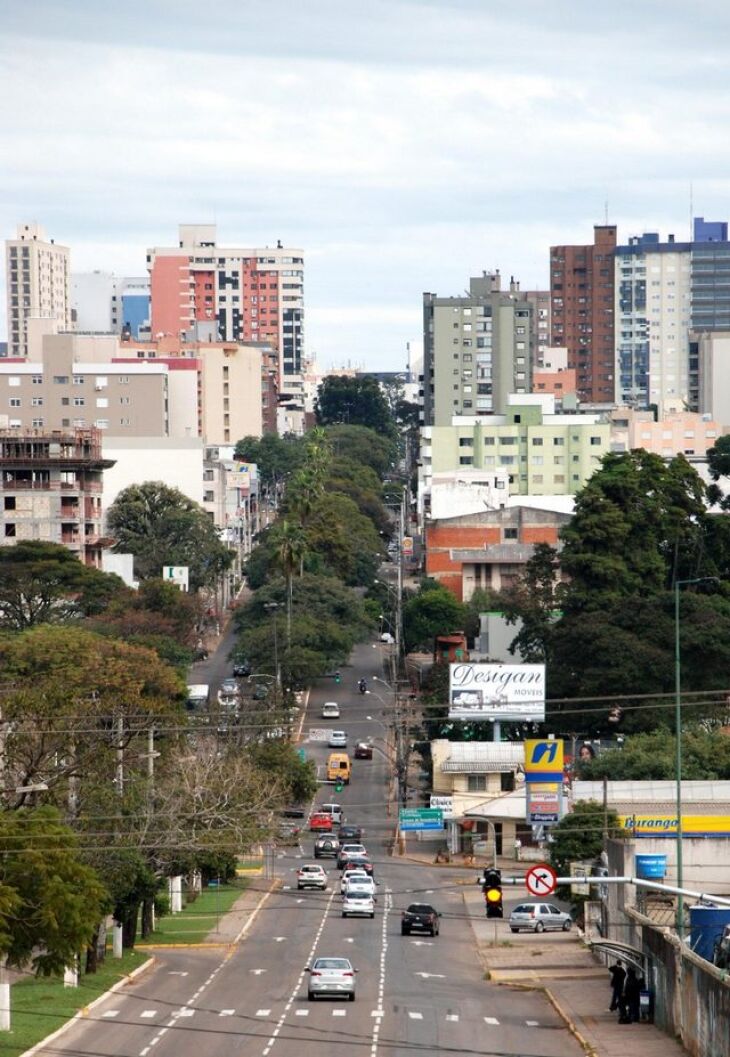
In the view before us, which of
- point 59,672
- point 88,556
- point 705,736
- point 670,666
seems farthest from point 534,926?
point 88,556

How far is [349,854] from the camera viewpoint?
113000 mm

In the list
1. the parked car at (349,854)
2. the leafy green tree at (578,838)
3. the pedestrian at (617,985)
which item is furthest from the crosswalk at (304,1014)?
the parked car at (349,854)

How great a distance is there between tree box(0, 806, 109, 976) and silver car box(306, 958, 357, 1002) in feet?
25.1

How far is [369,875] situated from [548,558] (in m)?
56.3

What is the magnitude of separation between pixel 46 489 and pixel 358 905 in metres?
93.3

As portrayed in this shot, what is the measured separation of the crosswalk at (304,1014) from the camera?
210 ft

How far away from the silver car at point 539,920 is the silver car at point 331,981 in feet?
76.1

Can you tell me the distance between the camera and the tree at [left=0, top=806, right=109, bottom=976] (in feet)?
197

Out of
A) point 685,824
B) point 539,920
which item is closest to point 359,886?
point 539,920

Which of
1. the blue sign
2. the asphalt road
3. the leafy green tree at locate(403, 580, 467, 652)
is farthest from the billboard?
the blue sign

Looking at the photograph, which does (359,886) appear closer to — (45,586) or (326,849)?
(326,849)

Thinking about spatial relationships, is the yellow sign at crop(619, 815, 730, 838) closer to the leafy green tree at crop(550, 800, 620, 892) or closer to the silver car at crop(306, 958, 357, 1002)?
the leafy green tree at crop(550, 800, 620, 892)

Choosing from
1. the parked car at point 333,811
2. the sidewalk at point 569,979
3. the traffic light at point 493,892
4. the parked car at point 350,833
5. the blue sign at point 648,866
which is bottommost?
the sidewalk at point 569,979

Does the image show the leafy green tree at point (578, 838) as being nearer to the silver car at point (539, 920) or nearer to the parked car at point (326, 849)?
the silver car at point (539, 920)
